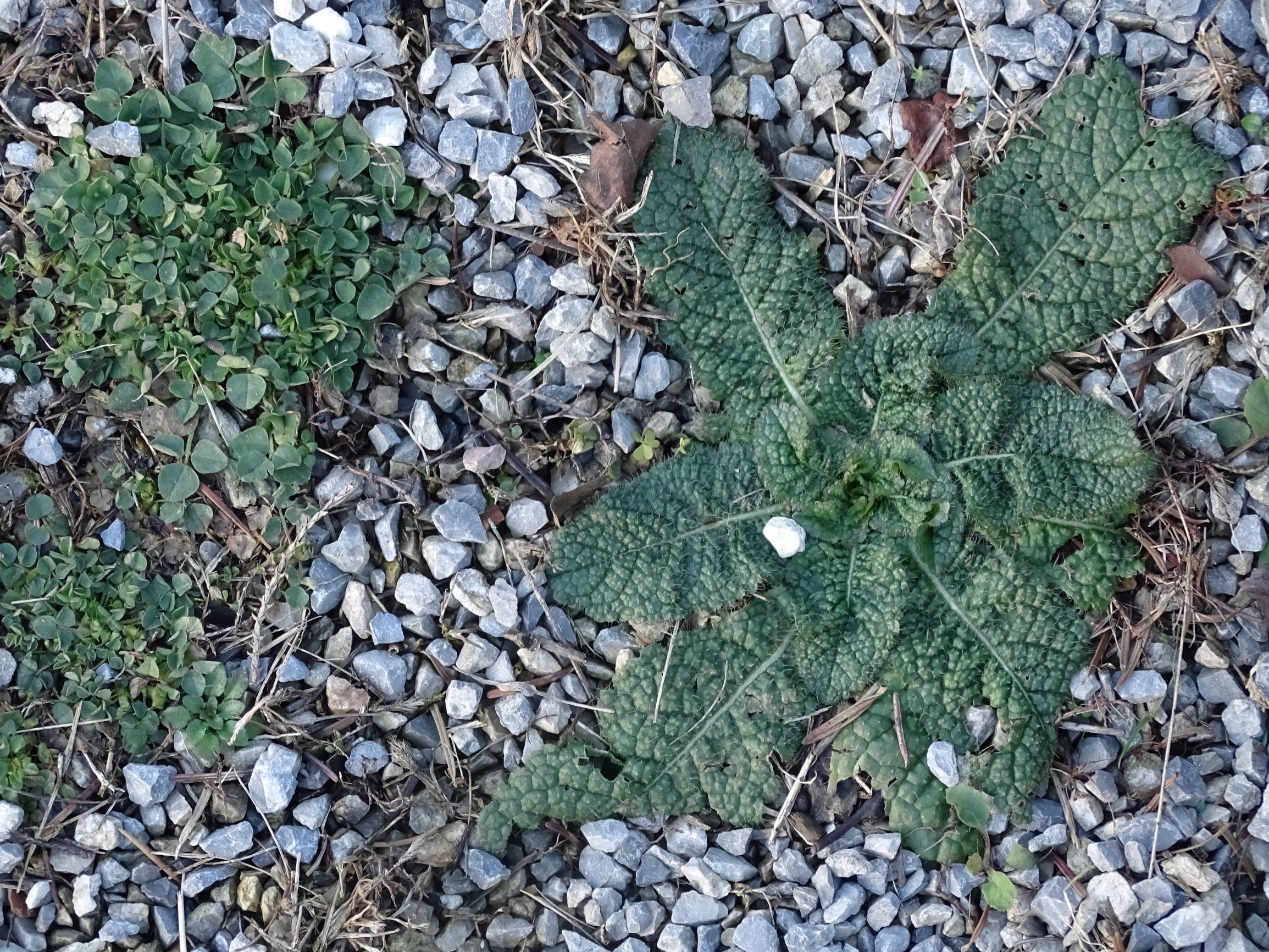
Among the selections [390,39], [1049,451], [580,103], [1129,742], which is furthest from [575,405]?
[1129,742]

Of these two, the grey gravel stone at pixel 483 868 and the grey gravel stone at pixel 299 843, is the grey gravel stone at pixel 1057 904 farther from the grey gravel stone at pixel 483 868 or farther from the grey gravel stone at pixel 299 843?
the grey gravel stone at pixel 299 843

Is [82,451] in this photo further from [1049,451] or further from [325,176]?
[1049,451]

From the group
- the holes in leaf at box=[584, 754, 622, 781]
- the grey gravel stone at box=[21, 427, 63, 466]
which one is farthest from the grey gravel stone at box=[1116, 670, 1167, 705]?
the grey gravel stone at box=[21, 427, 63, 466]

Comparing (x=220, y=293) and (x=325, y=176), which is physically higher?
(x=325, y=176)

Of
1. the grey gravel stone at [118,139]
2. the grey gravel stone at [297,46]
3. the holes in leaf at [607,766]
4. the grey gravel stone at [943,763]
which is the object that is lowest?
the holes in leaf at [607,766]

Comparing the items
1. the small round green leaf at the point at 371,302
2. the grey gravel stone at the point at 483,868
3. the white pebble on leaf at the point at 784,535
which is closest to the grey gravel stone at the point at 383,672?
the grey gravel stone at the point at 483,868

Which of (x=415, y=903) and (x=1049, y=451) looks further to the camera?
(x=1049, y=451)
